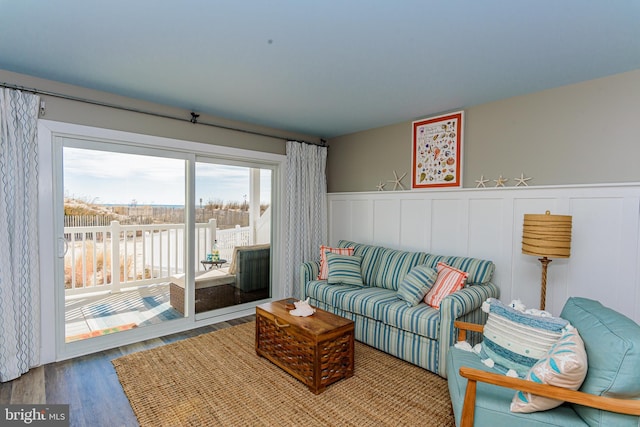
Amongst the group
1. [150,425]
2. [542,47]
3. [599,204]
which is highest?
[542,47]

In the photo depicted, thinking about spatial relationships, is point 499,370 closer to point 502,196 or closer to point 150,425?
point 502,196

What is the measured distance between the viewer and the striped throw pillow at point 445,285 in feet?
9.34

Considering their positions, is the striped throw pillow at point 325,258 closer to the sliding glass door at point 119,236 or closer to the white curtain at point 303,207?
the white curtain at point 303,207

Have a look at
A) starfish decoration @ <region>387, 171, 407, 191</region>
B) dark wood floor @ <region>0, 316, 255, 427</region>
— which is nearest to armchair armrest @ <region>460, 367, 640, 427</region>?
dark wood floor @ <region>0, 316, 255, 427</region>

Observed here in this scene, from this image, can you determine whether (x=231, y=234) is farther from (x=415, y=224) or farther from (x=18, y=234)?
(x=415, y=224)

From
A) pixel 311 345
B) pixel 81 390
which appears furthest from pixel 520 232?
pixel 81 390

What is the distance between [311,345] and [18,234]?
98.3 inches

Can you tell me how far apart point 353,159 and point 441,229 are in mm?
1667

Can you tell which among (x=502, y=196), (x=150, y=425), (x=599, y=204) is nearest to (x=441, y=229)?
(x=502, y=196)

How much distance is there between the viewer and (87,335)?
3008 millimetres

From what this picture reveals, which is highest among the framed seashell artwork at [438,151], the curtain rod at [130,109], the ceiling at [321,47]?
the ceiling at [321,47]

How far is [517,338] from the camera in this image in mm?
1836

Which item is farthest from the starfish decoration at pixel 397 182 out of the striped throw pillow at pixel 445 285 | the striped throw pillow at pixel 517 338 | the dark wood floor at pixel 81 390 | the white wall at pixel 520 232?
the dark wood floor at pixel 81 390

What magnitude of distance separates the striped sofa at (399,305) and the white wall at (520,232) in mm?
222
